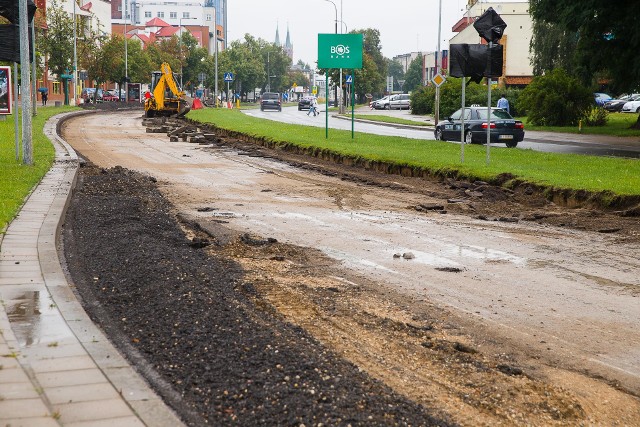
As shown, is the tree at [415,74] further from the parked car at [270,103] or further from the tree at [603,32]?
the tree at [603,32]

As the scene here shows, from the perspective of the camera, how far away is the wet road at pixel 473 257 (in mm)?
6828

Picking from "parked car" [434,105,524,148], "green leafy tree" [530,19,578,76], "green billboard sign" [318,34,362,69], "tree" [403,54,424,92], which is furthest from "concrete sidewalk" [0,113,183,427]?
"tree" [403,54,424,92]

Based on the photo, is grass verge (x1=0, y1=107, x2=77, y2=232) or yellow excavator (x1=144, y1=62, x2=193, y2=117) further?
yellow excavator (x1=144, y1=62, x2=193, y2=117)

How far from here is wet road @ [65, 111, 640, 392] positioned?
6828 millimetres

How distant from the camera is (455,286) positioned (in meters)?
8.47

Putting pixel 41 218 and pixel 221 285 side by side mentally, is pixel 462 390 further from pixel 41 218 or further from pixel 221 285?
pixel 41 218

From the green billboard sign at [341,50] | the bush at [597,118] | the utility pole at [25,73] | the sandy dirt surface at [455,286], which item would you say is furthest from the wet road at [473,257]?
the bush at [597,118]

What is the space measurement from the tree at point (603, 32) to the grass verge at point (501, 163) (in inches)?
306

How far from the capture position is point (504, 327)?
6.96 m

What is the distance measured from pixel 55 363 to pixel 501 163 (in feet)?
54.5

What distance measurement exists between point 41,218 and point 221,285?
452cm

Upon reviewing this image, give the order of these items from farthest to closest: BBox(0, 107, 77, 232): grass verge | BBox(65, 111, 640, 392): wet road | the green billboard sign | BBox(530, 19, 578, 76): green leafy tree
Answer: BBox(530, 19, 578, 76): green leafy tree → the green billboard sign → BBox(0, 107, 77, 232): grass verge → BBox(65, 111, 640, 392): wet road

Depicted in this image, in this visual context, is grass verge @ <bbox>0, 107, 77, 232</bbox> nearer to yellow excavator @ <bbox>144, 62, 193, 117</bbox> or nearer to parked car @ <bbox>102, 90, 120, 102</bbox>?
yellow excavator @ <bbox>144, 62, 193, 117</bbox>

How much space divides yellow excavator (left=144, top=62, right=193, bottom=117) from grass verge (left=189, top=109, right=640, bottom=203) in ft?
81.2
